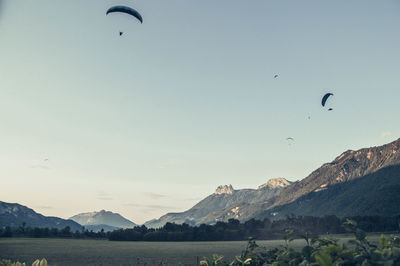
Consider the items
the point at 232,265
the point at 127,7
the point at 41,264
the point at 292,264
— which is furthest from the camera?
the point at 127,7

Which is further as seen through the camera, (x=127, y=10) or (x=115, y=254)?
(x=115, y=254)

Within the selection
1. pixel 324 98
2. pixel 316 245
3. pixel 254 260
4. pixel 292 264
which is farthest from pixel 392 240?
pixel 324 98

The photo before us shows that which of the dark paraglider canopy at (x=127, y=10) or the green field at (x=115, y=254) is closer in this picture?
the dark paraglider canopy at (x=127, y=10)

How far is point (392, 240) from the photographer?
512 centimetres

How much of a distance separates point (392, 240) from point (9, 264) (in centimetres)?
665

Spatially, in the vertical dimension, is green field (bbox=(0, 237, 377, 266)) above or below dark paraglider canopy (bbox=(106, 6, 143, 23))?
below

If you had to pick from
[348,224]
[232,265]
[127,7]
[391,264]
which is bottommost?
[232,265]

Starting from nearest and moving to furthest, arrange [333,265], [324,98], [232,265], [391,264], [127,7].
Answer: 1. [391,264]
2. [333,265]
3. [232,265]
4. [127,7]
5. [324,98]

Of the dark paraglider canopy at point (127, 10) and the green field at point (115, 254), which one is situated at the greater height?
the dark paraglider canopy at point (127, 10)

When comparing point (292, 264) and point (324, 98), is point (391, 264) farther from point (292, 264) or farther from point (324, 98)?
point (324, 98)

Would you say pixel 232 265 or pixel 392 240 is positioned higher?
pixel 392 240

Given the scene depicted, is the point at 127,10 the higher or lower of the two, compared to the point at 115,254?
higher

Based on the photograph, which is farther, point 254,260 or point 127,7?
point 127,7

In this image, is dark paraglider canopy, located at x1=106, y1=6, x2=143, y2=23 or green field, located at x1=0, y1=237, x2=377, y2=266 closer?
dark paraglider canopy, located at x1=106, y1=6, x2=143, y2=23
